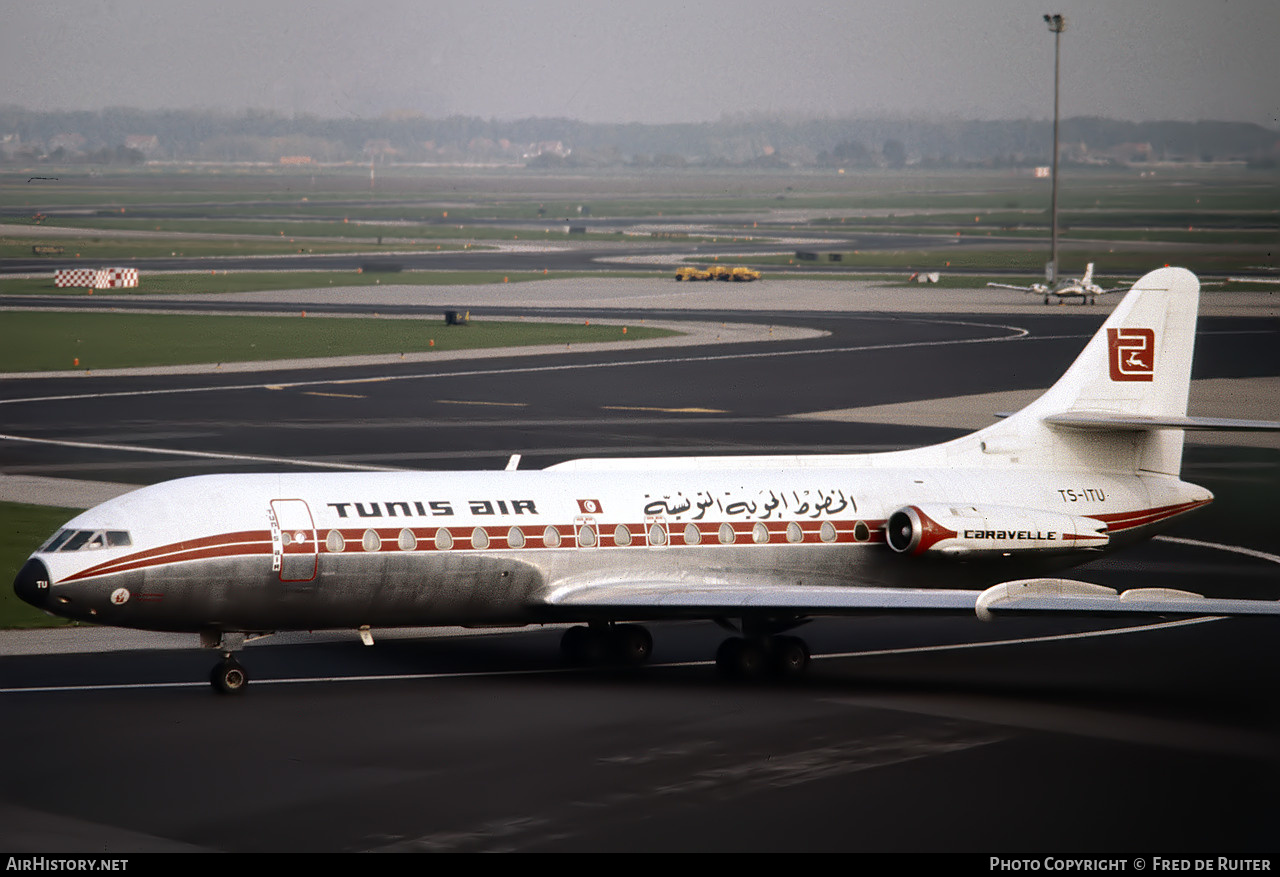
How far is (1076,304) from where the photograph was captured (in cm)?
11569

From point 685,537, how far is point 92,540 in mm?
9281

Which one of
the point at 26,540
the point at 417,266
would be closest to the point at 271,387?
the point at 26,540

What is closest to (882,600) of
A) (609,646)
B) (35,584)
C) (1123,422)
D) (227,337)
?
(609,646)

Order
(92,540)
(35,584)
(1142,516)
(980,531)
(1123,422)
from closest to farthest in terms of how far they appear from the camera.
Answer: (35,584) → (92,540) → (980,531) → (1123,422) → (1142,516)

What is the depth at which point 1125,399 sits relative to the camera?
33.2 m

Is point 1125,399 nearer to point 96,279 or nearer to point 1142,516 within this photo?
point 1142,516

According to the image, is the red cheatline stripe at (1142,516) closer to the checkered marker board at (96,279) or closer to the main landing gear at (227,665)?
the main landing gear at (227,665)

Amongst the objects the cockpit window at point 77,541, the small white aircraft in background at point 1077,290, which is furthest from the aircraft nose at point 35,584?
the small white aircraft in background at point 1077,290

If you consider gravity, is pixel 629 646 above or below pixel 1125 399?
below

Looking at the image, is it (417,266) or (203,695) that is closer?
(203,695)

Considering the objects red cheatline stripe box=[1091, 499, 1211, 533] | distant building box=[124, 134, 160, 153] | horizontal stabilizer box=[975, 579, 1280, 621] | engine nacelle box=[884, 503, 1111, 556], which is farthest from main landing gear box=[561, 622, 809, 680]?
distant building box=[124, 134, 160, 153]

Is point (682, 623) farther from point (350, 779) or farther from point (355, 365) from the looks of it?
point (355, 365)

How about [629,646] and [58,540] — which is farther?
[629,646]

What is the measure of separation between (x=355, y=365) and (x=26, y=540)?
137 feet
